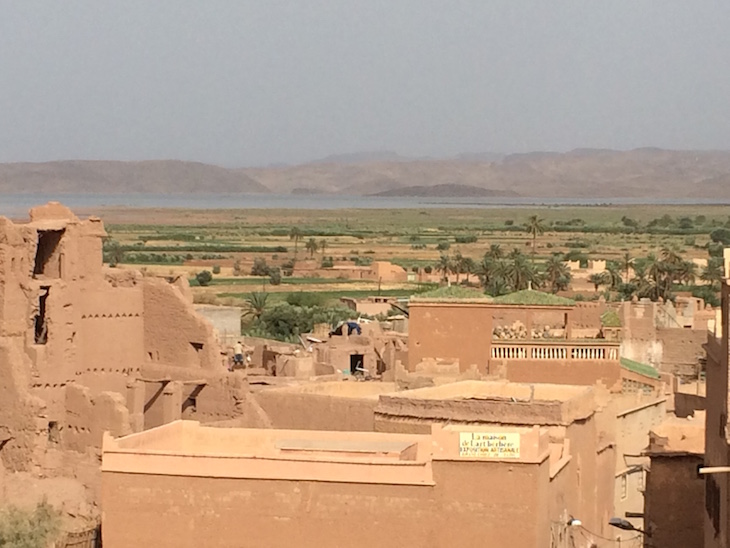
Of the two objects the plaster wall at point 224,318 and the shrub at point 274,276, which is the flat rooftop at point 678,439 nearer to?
the plaster wall at point 224,318

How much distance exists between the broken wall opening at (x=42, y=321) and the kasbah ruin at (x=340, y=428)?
0.31ft

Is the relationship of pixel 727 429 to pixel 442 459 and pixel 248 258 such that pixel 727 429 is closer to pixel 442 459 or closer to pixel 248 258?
pixel 442 459

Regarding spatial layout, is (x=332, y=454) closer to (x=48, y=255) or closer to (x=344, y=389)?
(x=48, y=255)

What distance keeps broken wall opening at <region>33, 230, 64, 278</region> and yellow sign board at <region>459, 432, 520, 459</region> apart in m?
9.47

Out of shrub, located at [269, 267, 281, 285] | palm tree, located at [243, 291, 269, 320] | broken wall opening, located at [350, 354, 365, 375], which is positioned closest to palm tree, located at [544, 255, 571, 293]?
palm tree, located at [243, 291, 269, 320]

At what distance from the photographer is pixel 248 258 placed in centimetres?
12488

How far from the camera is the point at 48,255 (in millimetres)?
26859

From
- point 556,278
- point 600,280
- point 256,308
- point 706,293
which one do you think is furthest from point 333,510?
point 600,280

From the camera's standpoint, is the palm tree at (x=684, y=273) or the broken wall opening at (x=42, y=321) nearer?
the broken wall opening at (x=42, y=321)

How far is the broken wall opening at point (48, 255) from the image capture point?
26609 millimetres

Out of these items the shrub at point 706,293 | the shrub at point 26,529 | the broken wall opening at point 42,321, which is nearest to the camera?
the shrub at point 26,529

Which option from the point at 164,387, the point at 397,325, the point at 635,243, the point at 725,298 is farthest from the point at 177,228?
the point at 725,298

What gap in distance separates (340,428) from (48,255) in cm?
546

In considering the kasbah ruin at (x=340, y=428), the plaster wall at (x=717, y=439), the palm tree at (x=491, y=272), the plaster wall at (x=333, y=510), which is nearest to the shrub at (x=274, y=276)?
the palm tree at (x=491, y=272)
